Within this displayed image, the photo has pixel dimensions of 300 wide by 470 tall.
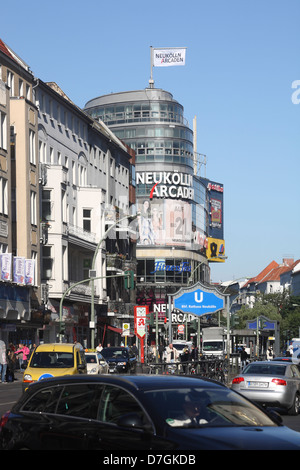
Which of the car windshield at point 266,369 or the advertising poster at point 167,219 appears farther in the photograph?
the advertising poster at point 167,219

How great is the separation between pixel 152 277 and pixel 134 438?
12038 centimetres

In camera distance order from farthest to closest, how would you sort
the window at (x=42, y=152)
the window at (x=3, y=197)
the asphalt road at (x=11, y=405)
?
the window at (x=42, y=152) < the window at (x=3, y=197) < the asphalt road at (x=11, y=405)

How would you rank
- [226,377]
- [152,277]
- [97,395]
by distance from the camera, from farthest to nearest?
[152,277], [226,377], [97,395]

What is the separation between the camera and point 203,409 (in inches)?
321

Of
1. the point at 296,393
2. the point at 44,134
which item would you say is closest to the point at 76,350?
the point at 296,393

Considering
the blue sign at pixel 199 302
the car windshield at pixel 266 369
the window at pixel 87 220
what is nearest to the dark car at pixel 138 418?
the car windshield at pixel 266 369

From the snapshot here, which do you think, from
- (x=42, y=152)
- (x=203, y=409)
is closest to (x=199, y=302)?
(x=42, y=152)

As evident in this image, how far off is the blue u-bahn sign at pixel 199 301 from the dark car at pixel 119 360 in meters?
4.52

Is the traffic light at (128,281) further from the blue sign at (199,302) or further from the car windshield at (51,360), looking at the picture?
the car windshield at (51,360)

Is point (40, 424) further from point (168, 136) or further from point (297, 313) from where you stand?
point (297, 313)

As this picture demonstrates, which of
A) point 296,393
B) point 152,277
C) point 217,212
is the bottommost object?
point 296,393

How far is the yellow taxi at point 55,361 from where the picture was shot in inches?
1007

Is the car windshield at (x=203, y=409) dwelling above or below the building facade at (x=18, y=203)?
below

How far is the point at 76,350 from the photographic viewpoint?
2645cm
